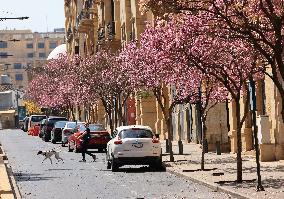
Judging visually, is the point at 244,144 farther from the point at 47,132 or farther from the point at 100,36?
the point at 100,36

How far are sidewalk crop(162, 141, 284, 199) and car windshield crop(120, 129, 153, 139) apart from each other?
1377 mm

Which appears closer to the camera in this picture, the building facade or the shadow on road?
the shadow on road

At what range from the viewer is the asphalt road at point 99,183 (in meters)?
20.9

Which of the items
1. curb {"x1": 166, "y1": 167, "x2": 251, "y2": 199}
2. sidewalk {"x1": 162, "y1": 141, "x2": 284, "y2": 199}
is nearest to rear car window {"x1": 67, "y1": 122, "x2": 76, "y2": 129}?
sidewalk {"x1": 162, "y1": 141, "x2": 284, "y2": 199}

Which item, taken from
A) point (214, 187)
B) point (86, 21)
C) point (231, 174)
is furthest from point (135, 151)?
point (86, 21)

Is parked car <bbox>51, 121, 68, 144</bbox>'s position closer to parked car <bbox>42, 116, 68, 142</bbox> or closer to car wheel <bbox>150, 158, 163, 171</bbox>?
parked car <bbox>42, 116, 68, 142</bbox>

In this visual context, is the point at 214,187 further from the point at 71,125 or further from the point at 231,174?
the point at 71,125

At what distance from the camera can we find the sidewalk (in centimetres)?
1959

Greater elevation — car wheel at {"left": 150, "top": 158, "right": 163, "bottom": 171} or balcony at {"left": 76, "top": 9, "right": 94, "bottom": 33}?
balcony at {"left": 76, "top": 9, "right": 94, "bottom": 33}

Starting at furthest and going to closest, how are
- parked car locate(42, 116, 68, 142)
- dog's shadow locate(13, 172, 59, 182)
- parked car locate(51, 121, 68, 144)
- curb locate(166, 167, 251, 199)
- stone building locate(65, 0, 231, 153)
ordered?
parked car locate(42, 116, 68, 142)
parked car locate(51, 121, 68, 144)
stone building locate(65, 0, 231, 153)
dog's shadow locate(13, 172, 59, 182)
curb locate(166, 167, 251, 199)

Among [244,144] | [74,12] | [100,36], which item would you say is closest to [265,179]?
[244,144]

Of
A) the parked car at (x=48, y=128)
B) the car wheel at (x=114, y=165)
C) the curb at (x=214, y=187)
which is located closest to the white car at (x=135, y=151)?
the car wheel at (x=114, y=165)

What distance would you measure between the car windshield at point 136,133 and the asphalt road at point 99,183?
4.03 feet

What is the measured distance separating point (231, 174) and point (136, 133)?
595 centimetres
